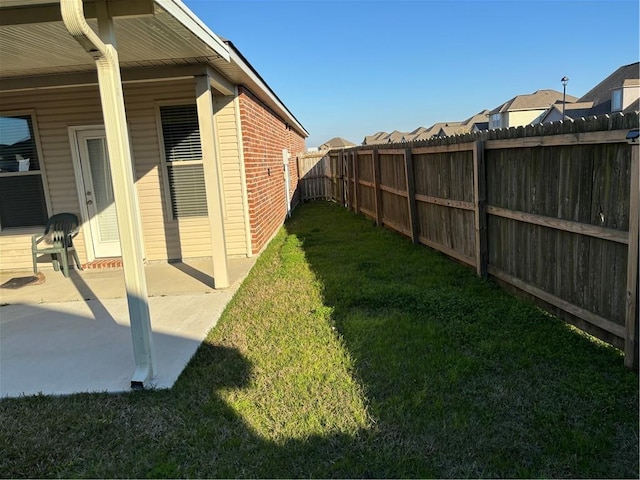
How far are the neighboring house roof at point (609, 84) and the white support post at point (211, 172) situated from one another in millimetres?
37143

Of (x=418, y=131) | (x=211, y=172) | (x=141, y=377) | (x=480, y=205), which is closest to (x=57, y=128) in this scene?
(x=211, y=172)

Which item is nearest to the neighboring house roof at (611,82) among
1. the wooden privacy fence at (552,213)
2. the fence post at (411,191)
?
the fence post at (411,191)

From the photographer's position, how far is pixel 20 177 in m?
7.25

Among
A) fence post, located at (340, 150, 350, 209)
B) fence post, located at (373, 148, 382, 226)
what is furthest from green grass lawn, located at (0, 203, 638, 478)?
fence post, located at (340, 150, 350, 209)

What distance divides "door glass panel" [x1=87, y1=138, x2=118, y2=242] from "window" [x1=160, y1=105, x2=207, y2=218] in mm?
1029

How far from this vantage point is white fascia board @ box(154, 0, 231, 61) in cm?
338

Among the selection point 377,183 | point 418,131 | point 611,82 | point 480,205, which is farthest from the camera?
point 418,131

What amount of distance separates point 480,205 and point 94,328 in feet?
14.9

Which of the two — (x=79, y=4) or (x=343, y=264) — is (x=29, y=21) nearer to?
(x=79, y=4)

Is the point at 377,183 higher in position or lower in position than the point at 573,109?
lower

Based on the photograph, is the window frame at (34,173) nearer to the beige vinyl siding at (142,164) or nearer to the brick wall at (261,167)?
the beige vinyl siding at (142,164)

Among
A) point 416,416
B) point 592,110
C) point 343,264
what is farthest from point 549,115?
point 416,416

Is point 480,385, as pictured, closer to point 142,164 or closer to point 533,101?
point 142,164

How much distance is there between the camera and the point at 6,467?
252 centimetres
